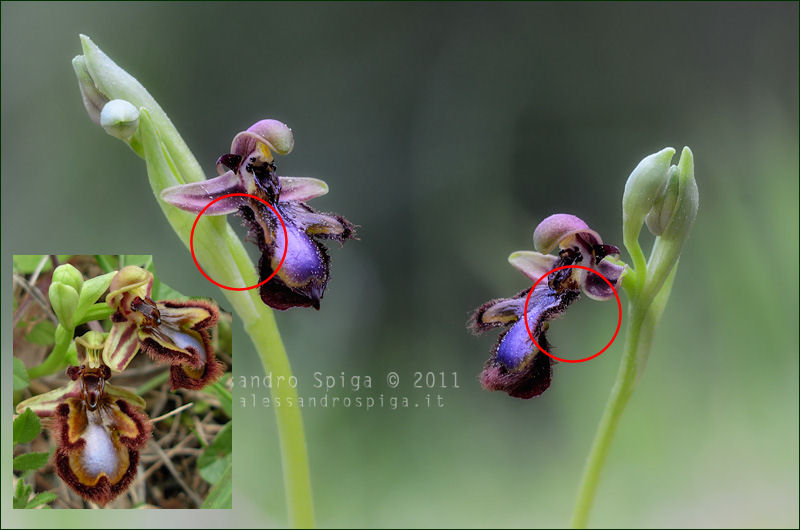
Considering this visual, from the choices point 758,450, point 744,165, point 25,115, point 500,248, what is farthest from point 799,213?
point 25,115

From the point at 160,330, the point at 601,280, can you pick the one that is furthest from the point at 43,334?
Result: the point at 601,280

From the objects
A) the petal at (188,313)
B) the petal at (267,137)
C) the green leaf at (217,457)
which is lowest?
the green leaf at (217,457)

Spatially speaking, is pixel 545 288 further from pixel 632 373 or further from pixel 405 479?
pixel 405 479

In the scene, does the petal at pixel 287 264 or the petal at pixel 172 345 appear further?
the petal at pixel 172 345

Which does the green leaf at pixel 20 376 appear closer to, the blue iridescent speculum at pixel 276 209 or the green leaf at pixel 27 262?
the green leaf at pixel 27 262

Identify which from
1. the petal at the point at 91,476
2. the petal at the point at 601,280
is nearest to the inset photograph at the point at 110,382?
the petal at the point at 91,476

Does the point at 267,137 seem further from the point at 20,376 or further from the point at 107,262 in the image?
the point at 20,376

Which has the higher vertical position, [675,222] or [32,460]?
[675,222]

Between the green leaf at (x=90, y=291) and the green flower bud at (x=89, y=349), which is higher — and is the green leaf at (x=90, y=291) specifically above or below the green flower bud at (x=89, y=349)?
above
